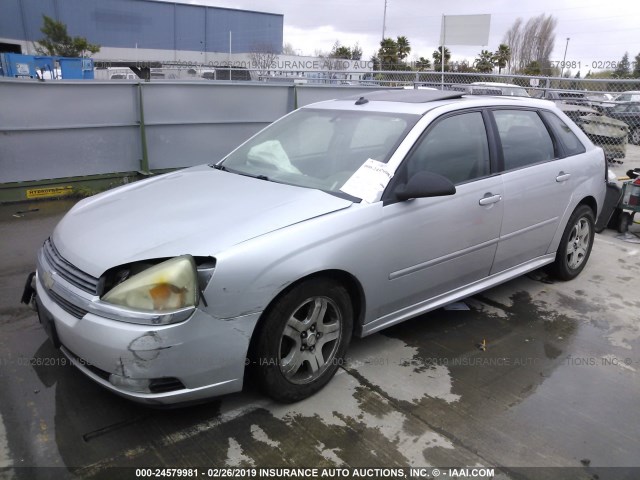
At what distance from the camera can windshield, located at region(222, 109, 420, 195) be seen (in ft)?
10.7

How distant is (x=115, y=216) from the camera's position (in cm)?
294

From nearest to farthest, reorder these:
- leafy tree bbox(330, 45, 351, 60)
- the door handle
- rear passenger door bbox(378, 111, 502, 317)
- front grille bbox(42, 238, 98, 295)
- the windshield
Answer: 1. front grille bbox(42, 238, 98, 295)
2. rear passenger door bbox(378, 111, 502, 317)
3. the windshield
4. the door handle
5. leafy tree bbox(330, 45, 351, 60)

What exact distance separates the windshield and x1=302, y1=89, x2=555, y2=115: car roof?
83mm

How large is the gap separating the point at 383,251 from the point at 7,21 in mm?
56671

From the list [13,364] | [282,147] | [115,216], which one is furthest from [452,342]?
[13,364]

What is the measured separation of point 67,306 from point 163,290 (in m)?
0.60

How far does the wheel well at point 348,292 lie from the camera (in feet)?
8.38

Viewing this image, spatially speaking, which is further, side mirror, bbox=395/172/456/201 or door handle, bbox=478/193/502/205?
door handle, bbox=478/193/502/205

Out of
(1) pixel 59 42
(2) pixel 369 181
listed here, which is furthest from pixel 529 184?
(1) pixel 59 42

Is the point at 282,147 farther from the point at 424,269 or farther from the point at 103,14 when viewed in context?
the point at 103,14

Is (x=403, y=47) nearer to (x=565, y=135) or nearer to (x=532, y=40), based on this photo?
(x=532, y=40)

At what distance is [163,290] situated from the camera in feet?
7.54

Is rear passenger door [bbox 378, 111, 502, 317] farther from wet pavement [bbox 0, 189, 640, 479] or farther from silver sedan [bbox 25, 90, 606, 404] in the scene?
wet pavement [bbox 0, 189, 640, 479]

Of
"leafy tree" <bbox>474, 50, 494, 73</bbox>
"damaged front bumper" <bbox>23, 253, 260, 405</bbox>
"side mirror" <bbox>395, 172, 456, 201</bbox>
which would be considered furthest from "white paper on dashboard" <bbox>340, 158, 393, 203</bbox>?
"leafy tree" <bbox>474, 50, 494, 73</bbox>
